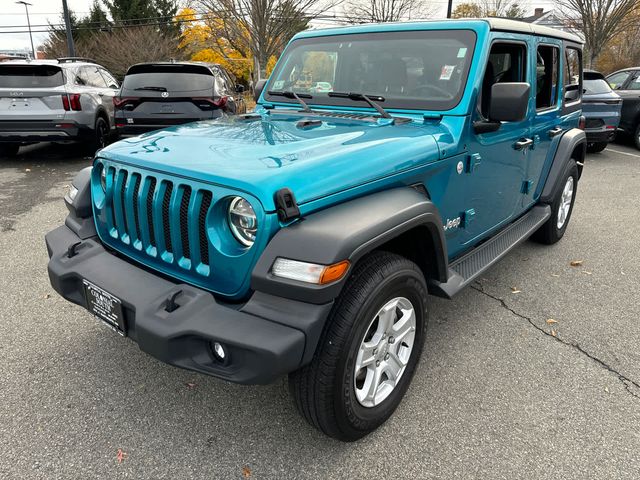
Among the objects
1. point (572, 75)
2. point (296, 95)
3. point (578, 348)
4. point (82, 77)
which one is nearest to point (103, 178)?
point (296, 95)

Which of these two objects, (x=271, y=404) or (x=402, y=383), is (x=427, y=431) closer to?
(x=402, y=383)

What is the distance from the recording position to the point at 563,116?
14.5ft

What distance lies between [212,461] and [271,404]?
18.2 inches

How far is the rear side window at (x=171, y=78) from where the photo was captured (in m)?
8.30

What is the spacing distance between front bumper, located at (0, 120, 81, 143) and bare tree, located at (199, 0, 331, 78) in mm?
10348

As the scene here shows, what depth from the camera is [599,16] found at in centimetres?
1903

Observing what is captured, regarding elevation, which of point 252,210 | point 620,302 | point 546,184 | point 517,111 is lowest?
point 620,302

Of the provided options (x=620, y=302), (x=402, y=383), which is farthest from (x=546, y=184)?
(x=402, y=383)

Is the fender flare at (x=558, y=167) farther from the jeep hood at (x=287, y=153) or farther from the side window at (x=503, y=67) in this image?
the jeep hood at (x=287, y=153)

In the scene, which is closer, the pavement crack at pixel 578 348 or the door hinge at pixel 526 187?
the pavement crack at pixel 578 348

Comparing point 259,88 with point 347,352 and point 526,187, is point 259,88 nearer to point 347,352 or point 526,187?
point 526,187

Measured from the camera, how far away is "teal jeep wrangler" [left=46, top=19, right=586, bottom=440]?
6.20 feet

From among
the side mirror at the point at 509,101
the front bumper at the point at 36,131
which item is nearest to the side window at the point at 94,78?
the front bumper at the point at 36,131

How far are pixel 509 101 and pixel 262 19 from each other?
617 inches
